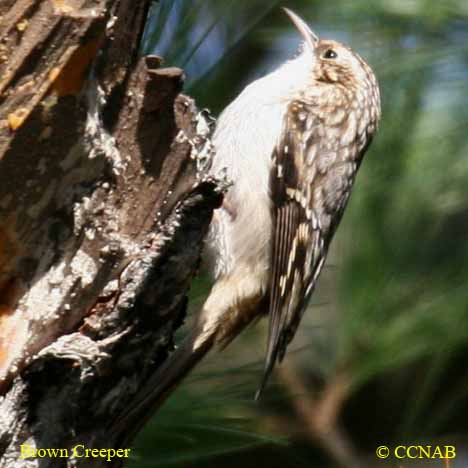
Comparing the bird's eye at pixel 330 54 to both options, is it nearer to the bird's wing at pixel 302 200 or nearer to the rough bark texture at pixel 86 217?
the bird's wing at pixel 302 200

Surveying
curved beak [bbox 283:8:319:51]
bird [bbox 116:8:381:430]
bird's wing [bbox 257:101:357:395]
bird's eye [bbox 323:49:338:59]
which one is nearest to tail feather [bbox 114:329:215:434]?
bird [bbox 116:8:381:430]

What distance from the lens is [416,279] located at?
213 centimetres

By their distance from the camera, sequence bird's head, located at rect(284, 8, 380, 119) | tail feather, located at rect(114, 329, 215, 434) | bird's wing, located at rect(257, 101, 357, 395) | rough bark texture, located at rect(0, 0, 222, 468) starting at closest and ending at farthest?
rough bark texture, located at rect(0, 0, 222, 468) < tail feather, located at rect(114, 329, 215, 434) < bird's wing, located at rect(257, 101, 357, 395) < bird's head, located at rect(284, 8, 380, 119)

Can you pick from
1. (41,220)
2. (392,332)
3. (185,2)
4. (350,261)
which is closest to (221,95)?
(185,2)

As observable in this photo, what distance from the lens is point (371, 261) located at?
7.01 ft

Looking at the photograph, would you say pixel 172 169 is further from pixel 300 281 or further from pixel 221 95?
pixel 300 281

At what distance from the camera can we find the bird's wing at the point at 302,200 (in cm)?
248

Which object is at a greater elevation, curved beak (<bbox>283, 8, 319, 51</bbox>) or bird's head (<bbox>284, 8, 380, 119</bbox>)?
curved beak (<bbox>283, 8, 319, 51</bbox>)

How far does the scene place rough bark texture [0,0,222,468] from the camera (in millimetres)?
1449

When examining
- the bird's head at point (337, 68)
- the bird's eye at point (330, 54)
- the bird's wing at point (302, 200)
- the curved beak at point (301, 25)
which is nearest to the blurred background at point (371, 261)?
the curved beak at point (301, 25)

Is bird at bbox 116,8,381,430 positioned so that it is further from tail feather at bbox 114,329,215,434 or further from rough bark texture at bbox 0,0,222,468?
rough bark texture at bbox 0,0,222,468

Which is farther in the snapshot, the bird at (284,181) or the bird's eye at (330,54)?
the bird's eye at (330,54)

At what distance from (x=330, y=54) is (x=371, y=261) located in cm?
83

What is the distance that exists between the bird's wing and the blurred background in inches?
7.2
